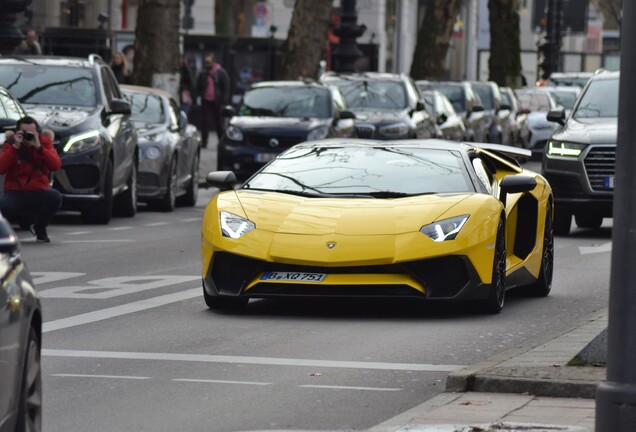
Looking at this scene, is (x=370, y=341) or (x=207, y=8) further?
(x=207, y=8)

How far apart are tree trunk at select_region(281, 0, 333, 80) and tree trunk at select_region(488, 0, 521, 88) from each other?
2381 centimetres

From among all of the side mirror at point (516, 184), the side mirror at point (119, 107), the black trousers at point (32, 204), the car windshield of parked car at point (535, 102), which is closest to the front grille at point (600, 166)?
the side mirror at point (119, 107)

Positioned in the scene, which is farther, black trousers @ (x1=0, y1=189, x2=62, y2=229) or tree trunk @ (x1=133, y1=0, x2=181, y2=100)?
tree trunk @ (x1=133, y1=0, x2=181, y2=100)

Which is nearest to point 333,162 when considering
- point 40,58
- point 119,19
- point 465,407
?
point 465,407

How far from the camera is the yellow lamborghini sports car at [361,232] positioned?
12219 millimetres

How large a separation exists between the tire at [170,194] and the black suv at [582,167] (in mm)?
5820

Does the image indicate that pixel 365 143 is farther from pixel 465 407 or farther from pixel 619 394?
pixel 619 394

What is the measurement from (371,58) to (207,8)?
646cm

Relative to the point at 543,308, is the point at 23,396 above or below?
above

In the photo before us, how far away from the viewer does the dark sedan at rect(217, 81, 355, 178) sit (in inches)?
1155

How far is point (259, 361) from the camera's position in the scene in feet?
33.6

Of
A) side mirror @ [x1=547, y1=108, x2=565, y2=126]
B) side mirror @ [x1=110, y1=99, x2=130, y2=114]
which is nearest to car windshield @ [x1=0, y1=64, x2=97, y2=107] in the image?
side mirror @ [x1=110, y1=99, x2=130, y2=114]

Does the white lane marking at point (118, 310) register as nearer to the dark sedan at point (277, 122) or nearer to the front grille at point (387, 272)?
the front grille at point (387, 272)

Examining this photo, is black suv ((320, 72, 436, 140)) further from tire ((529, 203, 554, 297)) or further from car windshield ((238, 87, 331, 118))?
tire ((529, 203, 554, 297))
